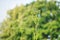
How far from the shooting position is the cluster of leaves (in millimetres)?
6723

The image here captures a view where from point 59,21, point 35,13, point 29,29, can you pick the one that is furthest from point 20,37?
point 59,21

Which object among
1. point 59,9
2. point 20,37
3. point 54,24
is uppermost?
point 59,9

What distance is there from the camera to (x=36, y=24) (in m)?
6.93

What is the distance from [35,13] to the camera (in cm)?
703

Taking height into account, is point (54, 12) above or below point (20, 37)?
above

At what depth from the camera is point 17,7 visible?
8969 mm

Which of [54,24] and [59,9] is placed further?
[59,9]

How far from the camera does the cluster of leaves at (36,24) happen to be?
6.72 meters

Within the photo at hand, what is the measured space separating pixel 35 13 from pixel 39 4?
0.53 m

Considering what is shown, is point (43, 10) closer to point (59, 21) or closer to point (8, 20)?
point (59, 21)

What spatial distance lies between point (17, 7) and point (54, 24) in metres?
2.84

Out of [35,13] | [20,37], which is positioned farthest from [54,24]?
[20,37]

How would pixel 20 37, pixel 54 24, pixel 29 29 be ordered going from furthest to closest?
1. pixel 20 37
2. pixel 29 29
3. pixel 54 24

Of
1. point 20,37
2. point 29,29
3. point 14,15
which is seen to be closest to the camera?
point 29,29
